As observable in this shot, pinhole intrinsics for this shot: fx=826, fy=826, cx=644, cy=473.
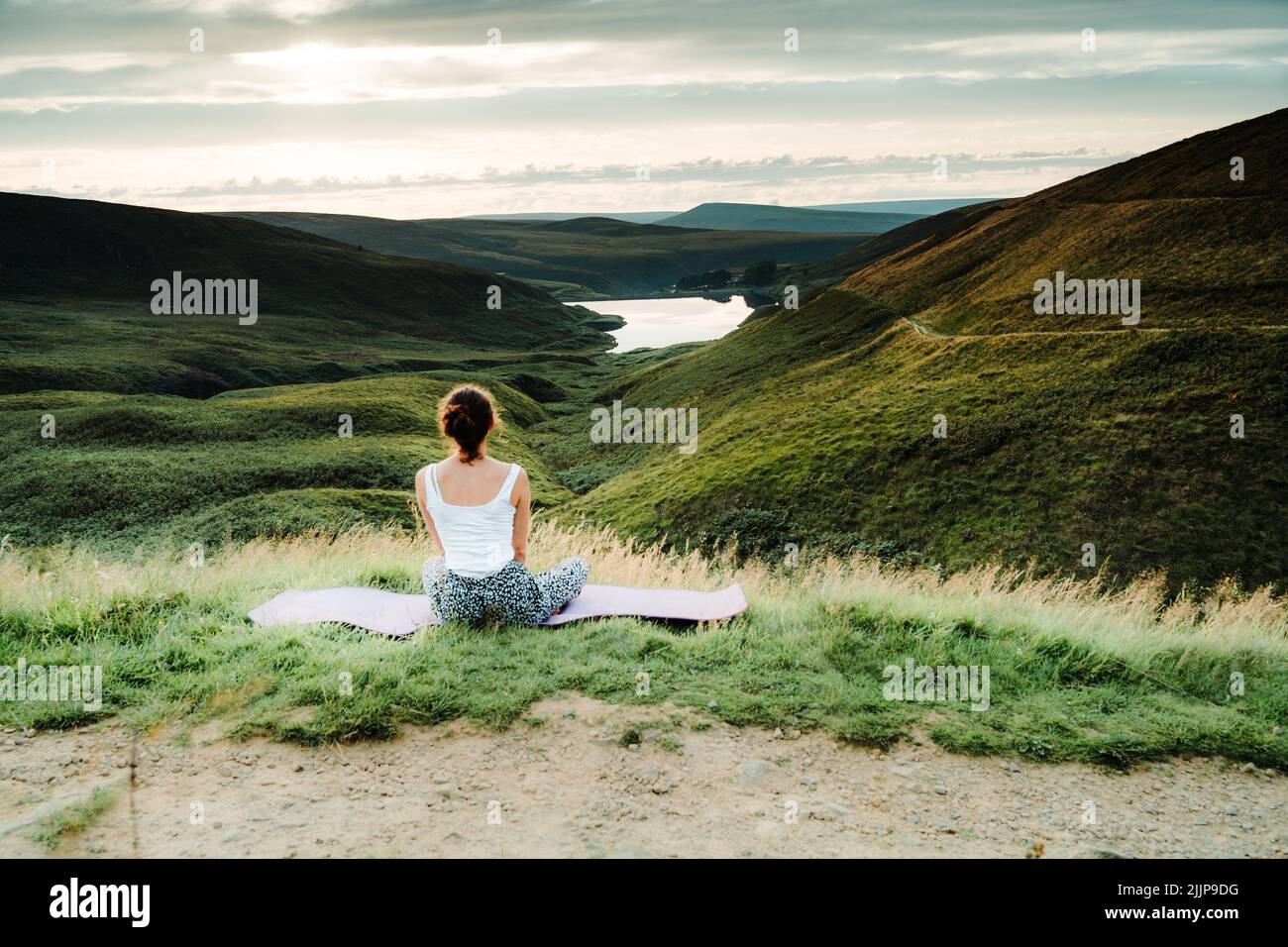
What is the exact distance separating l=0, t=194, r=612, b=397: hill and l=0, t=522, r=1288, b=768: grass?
265 feet

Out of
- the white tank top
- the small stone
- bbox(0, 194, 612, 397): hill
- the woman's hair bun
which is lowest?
the small stone

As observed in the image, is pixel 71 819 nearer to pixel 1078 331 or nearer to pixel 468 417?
pixel 468 417

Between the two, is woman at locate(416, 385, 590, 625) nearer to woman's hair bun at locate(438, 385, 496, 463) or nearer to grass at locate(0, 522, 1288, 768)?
woman's hair bun at locate(438, 385, 496, 463)

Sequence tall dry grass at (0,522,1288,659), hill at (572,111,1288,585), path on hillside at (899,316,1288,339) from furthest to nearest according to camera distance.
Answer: path on hillside at (899,316,1288,339) < hill at (572,111,1288,585) < tall dry grass at (0,522,1288,659)

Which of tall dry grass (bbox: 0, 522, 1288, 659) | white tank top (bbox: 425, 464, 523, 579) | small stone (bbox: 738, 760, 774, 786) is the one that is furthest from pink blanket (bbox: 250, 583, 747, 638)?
small stone (bbox: 738, 760, 774, 786)

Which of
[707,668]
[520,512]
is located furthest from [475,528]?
[707,668]

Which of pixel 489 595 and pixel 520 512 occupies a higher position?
pixel 520 512

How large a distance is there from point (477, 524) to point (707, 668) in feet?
10.2

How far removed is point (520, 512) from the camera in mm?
9781

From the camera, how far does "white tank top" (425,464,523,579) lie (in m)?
9.61

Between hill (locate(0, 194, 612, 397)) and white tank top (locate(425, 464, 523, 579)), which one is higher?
hill (locate(0, 194, 612, 397))

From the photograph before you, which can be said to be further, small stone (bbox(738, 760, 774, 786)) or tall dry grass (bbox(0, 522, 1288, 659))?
tall dry grass (bbox(0, 522, 1288, 659))

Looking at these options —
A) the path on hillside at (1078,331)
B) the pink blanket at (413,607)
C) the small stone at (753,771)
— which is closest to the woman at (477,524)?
the pink blanket at (413,607)
